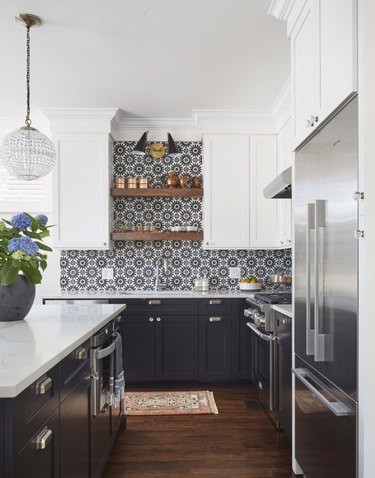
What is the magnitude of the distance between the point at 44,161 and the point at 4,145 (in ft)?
0.94

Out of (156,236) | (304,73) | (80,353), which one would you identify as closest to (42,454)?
(80,353)

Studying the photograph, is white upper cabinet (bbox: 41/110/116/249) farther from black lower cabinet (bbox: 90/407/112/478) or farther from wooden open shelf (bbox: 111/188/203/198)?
black lower cabinet (bbox: 90/407/112/478)

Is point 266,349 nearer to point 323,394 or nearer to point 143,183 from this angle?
point 323,394

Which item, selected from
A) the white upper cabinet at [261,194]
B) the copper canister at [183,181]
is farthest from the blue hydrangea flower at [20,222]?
the white upper cabinet at [261,194]

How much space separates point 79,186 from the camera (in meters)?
4.45

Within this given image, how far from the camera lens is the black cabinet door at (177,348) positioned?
4.21m

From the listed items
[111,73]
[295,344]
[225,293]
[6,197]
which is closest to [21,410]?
[295,344]

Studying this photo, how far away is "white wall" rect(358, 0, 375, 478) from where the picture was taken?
1.40m

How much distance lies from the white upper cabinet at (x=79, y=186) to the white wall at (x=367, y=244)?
3.25 m

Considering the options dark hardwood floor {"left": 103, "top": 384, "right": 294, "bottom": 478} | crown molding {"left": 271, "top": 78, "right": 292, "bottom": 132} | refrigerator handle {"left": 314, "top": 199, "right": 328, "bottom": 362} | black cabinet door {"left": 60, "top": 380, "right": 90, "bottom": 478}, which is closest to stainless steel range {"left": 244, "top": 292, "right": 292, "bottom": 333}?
dark hardwood floor {"left": 103, "top": 384, "right": 294, "bottom": 478}

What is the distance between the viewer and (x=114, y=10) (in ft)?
8.70

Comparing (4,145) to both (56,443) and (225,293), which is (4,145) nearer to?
(56,443)

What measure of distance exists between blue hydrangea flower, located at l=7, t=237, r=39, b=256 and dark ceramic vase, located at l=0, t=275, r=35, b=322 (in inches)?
6.2

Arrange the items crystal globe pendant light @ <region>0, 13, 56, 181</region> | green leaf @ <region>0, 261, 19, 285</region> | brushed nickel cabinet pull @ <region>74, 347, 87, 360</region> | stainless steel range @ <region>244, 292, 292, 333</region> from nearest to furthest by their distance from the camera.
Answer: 1. brushed nickel cabinet pull @ <region>74, 347, 87, 360</region>
2. green leaf @ <region>0, 261, 19, 285</region>
3. crystal globe pendant light @ <region>0, 13, 56, 181</region>
4. stainless steel range @ <region>244, 292, 292, 333</region>
